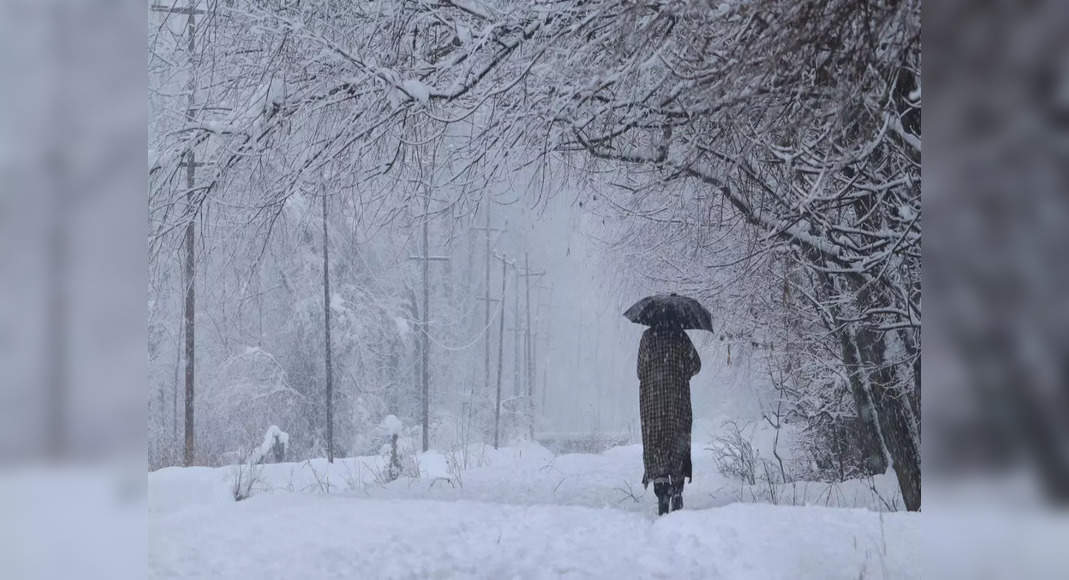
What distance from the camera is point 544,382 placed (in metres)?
2.96

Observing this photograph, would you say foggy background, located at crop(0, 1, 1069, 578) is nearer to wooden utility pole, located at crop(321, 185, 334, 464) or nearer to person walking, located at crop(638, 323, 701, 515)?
person walking, located at crop(638, 323, 701, 515)

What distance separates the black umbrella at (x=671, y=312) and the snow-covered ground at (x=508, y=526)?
19.5 inches

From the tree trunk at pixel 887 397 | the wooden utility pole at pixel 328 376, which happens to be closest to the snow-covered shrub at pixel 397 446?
the wooden utility pole at pixel 328 376

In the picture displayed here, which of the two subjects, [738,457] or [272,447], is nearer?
[738,457]

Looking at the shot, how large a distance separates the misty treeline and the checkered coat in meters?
0.20

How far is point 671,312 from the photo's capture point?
2990 millimetres

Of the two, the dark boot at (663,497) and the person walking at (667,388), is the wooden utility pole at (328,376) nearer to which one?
the person walking at (667,388)

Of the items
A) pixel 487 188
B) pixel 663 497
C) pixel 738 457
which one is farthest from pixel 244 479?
pixel 738 457

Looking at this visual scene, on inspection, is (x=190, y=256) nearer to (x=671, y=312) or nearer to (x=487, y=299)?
(x=487, y=299)

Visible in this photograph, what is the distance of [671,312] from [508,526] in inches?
39.9

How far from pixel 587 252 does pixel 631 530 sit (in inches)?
41.0

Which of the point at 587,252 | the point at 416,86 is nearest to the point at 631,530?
the point at 587,252

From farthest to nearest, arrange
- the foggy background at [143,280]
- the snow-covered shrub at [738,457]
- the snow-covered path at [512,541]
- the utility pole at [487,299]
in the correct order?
1. the utility pole at [487,299]
2. the snow-covered shrub at [738,457]
3. the snow-covered path at [512,541]
4. the foggy background at [143,280]

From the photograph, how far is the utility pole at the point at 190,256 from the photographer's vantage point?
309 cm
